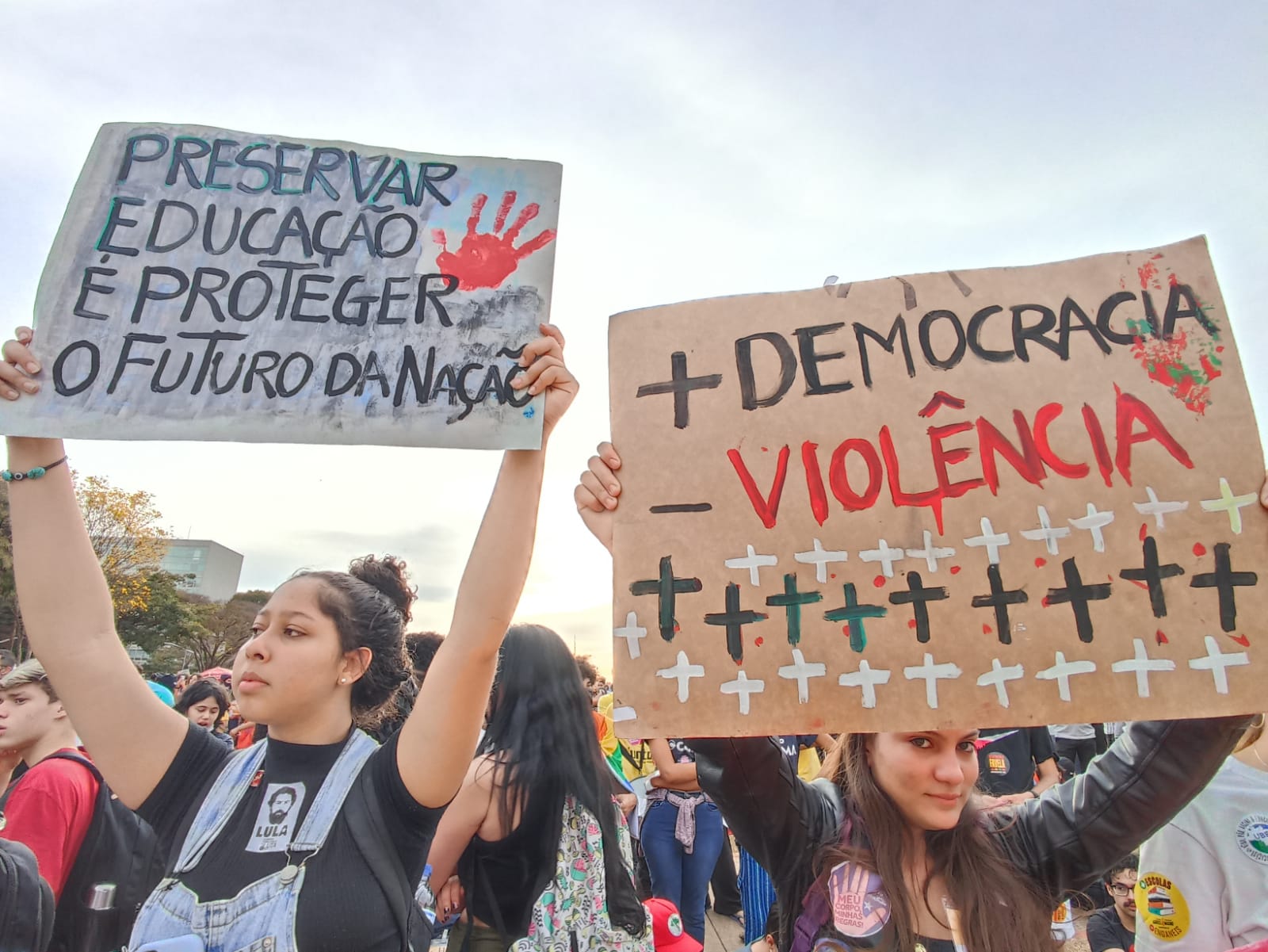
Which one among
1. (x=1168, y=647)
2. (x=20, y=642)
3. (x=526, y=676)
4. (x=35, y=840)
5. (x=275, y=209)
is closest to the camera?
(x=1168, y=647)

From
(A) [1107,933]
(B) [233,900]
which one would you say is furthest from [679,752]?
(B) [233,900]

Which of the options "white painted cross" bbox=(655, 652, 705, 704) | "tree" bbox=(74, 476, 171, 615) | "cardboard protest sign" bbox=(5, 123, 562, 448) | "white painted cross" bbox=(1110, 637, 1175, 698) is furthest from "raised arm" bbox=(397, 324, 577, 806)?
"tree" bbox=(74, 476, 171, 615)

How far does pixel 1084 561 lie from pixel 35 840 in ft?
10.6

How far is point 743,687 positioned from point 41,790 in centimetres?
254

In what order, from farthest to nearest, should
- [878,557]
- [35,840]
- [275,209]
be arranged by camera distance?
1. [35,840]
2. [275,209]
3. [878,557]

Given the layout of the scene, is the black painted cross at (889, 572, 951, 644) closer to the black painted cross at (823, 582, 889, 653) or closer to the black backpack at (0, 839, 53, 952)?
the black painted cross at (823, 582, 889, 653)

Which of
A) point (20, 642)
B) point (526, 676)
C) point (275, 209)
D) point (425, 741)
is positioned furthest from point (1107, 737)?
point (20, 642)

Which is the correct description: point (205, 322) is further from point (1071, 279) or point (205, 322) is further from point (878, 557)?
point (1071, 279)

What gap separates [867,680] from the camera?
158cm


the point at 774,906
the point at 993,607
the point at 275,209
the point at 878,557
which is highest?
the point at 275,209

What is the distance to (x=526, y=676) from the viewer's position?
2.83 meters

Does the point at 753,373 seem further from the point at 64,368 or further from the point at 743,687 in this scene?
the point at 64,368

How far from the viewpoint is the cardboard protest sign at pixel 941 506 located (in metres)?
1.56

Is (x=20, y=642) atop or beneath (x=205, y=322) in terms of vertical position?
atop
